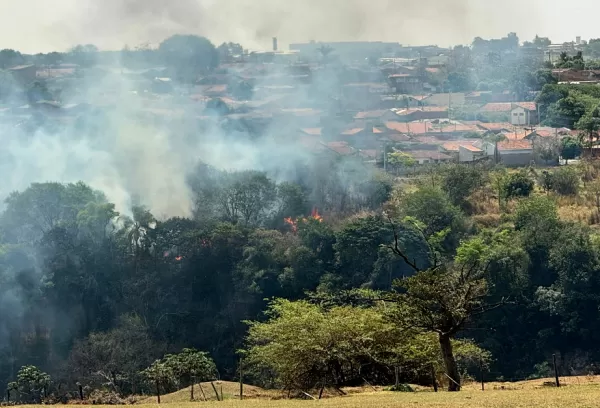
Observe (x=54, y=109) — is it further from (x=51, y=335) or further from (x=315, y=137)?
(x=51, y=335)

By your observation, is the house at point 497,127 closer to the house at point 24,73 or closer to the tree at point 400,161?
the tree at point 400,161

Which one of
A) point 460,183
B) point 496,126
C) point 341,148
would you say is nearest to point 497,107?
point 496,126

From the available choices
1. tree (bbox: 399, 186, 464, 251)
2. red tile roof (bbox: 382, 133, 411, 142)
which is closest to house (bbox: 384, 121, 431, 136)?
red tile roof (bbox: 382, 133, 411, 142)

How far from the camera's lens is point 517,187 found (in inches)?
1897

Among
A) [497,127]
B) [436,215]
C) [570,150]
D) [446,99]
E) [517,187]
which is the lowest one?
[436,215]

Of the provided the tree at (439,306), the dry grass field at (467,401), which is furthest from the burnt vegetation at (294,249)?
the dry grass field at (467,401)

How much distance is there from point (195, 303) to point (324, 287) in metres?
5.79

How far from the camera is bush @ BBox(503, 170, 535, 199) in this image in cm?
4803

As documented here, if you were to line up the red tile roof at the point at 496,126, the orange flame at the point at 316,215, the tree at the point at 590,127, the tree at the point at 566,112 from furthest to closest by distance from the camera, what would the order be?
the red tile roof at the point at 496,126 → the tree at the point at 566,112 → the tree at the point at 590,127 → the orange flame at the point at 316,215

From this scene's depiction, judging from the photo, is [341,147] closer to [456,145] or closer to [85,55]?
[456,145]

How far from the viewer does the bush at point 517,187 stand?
1891 inches

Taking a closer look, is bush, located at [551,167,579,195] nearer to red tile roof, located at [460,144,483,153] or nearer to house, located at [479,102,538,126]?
red tile roof, located at [460,144,483,153]

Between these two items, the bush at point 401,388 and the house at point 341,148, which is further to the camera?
the house at point 341,148

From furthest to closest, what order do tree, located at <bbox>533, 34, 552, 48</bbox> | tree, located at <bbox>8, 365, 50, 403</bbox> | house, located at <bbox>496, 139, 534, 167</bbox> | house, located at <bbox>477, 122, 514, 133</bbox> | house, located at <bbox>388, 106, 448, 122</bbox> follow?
tree, located at <bbox>533, 34, 552, 48</bbox> < house, located at <bbox>388, 106, 448, 122</bbox> < house, located at <bbox>477, 122, 514, 133</bbox> < house, located at <bbox>496, 139, 534, 167</bbox> < tree, located at <bbox>8, 365, 50, 403</bbox>
